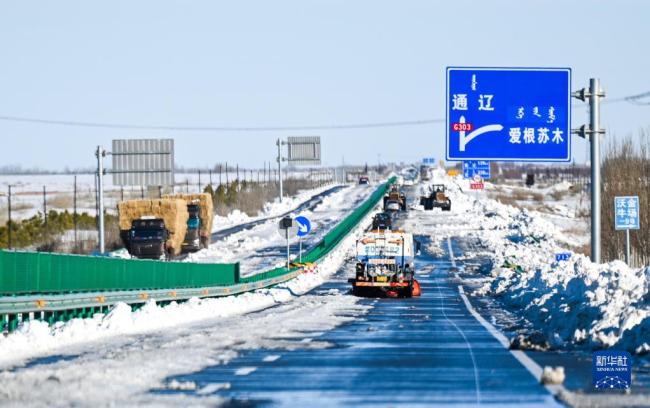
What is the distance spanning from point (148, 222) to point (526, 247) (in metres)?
24.8

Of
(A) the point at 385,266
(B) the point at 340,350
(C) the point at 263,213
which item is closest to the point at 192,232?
(A) the point at 385,266

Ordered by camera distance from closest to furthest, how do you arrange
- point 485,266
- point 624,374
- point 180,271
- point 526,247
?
point 624,374 → point 180,271 → point 485,266 → point 526,247

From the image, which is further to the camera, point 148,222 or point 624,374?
point 148,222

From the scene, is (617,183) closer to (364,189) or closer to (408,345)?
(408,345)

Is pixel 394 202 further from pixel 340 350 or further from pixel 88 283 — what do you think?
pixel 340 350

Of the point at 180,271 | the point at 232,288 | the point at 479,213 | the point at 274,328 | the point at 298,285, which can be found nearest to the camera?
the point at 274,328

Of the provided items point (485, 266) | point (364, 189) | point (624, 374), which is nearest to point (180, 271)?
point (624, 374)

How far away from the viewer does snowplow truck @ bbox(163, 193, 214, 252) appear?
231ft

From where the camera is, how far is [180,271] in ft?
114

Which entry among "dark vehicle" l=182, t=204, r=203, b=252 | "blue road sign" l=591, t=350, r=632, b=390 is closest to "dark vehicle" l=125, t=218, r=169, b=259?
"dark vehicle" l=182, t=204, r=203, b=252

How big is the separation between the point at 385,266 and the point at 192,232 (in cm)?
2925

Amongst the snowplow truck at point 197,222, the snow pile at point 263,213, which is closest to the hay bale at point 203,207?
the snowplow truck at point 197,222

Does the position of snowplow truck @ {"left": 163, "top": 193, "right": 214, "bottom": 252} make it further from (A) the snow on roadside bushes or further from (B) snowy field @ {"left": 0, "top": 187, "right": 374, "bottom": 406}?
(B) snowy field @ {"left": 0, "top": 187, "right": 374, "bottom": 406}

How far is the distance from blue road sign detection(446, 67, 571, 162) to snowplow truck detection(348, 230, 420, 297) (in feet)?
25.2
